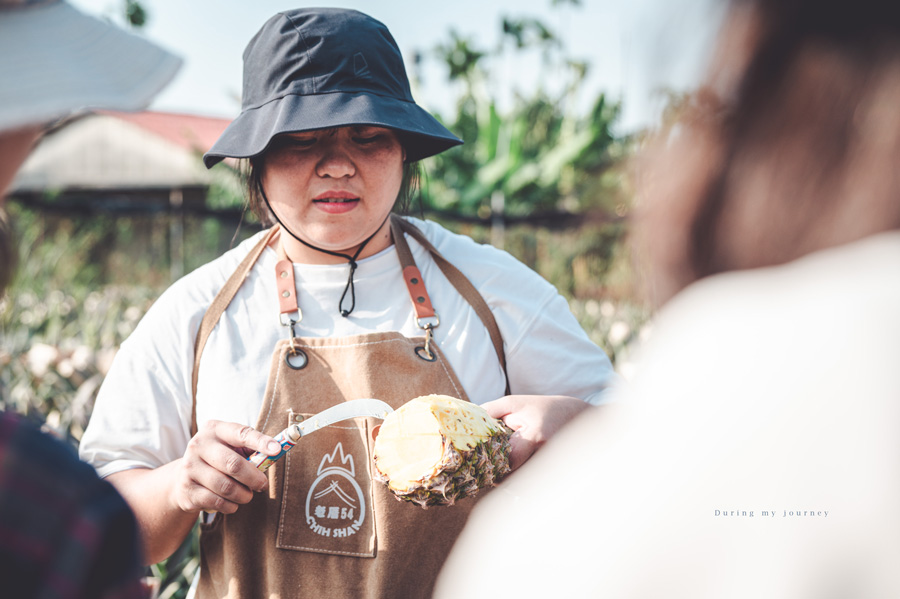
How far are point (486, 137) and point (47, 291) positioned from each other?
8194 millimetres

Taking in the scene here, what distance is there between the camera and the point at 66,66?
74cm

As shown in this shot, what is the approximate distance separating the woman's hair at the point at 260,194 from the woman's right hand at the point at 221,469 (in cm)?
69

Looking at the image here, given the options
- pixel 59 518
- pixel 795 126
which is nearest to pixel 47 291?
pixel 59 518

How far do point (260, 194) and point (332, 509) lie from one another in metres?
0.90

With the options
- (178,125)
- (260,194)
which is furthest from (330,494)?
(178,125)

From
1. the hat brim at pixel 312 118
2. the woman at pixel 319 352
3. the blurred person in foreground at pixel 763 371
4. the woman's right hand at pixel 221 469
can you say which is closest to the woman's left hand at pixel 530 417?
the woman at pixel 319 352

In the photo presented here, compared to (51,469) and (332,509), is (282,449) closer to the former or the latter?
(332,509)

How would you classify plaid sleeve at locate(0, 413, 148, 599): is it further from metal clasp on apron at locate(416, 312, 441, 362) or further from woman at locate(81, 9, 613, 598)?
metal clasp on apron at locate(416, 312, 441, 362)

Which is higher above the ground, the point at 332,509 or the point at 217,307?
the point at 217,307

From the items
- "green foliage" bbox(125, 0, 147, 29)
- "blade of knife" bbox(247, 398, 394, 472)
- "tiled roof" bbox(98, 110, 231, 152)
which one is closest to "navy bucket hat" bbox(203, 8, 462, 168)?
"blade of knife" bbox(247, 398, 394, 472)

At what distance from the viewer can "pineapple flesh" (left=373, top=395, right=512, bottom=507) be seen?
4.67ft

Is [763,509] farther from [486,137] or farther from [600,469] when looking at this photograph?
[486,137]

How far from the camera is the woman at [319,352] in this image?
5.23 feet

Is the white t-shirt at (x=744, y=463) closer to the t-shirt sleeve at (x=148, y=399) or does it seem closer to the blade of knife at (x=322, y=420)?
the blade of knife at (x=322, y=420)
